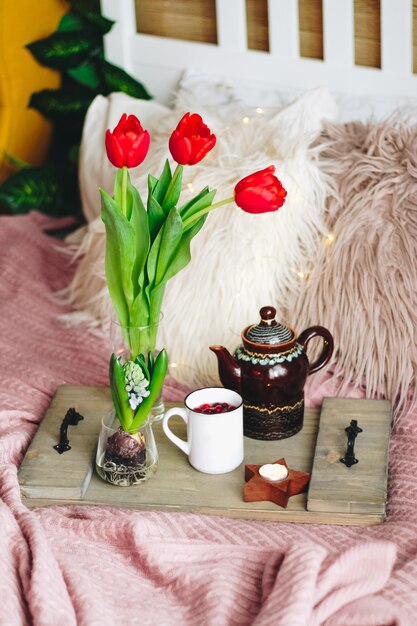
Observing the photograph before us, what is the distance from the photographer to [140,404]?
3.99 feet

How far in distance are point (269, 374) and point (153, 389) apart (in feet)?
0.56

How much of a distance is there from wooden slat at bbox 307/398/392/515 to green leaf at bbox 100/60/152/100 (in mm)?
986

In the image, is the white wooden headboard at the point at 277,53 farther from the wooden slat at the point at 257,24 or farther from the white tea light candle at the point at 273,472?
the white tea light candle at the point at 273,472

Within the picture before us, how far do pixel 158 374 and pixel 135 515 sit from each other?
0.19m

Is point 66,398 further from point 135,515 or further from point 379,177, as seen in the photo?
point 379,177

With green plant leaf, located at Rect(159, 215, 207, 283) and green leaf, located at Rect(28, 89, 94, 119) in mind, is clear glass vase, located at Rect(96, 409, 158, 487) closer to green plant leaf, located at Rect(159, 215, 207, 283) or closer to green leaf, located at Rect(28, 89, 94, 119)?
green plant leaf, located at Rect(159, 215, 207, 283)

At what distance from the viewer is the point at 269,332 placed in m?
1.28

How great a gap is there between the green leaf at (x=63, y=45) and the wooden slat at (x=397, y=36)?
717 millimetres

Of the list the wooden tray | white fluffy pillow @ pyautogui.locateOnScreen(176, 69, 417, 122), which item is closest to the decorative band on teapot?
the wooden tray

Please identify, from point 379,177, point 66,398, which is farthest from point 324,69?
point 66,398

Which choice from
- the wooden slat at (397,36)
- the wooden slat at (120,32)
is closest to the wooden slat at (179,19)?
the wooden slat at (120,32)

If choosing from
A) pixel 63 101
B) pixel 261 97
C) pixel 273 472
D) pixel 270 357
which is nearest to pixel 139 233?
pixel 270 357

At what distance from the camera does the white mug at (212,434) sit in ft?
3.97

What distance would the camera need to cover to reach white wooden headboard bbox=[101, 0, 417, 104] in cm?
176
